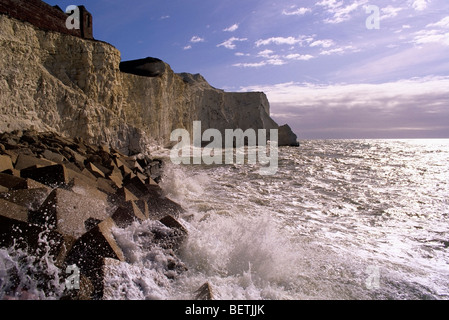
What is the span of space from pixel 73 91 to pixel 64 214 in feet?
38.5

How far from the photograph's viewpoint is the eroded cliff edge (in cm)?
998

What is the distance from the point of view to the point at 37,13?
457 inches

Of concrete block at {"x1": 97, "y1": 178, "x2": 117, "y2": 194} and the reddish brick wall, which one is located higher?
the reddish brick wall

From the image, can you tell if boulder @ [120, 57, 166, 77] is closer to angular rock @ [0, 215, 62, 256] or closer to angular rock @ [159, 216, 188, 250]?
angular rock @ [159, 216, 188, 250]

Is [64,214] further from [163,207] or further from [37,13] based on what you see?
[37,13]

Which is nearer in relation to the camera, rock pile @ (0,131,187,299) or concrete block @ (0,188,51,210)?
rock pile @ (0,131,187,299)

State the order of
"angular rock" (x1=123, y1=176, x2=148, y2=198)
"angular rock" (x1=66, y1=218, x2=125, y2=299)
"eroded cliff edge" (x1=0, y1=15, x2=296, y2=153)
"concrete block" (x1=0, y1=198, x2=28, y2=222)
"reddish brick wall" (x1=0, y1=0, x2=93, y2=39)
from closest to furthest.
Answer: "angular rock" (x1=66, y1=218, x2=125, y2=299) < "concrete block" (x1=0, y1=198, x2=28, y2=222) < "angular rock" (x1=123, y1=176, x2=148, y2=198) < "eroded cliff edge" (x1=0, y1=15, x2=296, y2=153) < "reddish brick wall" (x1=0, y1=0, x2=93, y2=39)

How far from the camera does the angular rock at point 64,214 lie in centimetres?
267

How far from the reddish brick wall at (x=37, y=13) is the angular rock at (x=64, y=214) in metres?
11.1

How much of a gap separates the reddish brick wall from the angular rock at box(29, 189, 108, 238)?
11108 mm

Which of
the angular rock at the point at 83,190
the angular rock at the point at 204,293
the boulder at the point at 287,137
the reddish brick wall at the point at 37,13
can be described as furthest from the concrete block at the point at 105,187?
the boulder at the point at 287,137

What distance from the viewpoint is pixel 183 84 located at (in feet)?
86.7

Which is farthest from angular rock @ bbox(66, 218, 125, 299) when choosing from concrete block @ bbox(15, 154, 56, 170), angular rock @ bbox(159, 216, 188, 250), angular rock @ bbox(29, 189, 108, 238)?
concrete block @ bbox(15, 154, 56, 170)
